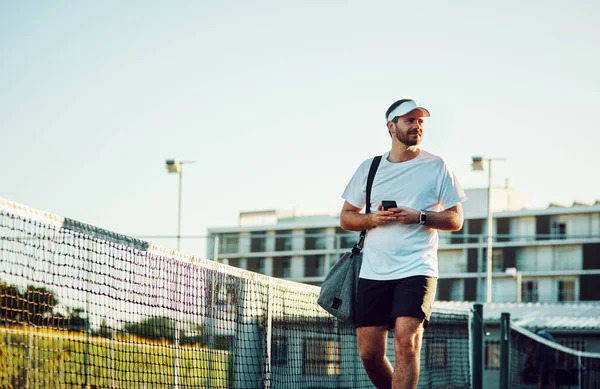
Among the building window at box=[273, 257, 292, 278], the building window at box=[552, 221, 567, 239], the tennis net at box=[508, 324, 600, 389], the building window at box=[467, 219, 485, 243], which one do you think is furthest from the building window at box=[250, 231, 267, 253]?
the tennis net at box=[508, 324, 600, 389]

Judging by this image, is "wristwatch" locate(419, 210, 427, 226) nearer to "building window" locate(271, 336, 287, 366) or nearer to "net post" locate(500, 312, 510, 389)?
"building window" locate(271, 336, 287, 366)

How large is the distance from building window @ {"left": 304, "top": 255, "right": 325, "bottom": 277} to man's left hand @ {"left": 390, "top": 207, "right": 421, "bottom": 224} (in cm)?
10336

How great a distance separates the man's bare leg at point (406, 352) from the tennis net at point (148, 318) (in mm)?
1582

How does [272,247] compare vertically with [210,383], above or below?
above

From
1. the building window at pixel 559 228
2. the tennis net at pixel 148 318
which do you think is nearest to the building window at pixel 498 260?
the building window at pixel 559 228

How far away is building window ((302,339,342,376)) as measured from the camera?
919 centimetres

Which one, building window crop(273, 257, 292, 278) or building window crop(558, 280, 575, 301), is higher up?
building window crop(273, 257, 292, 278)

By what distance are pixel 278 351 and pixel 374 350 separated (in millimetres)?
2183

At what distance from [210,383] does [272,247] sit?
362 feet

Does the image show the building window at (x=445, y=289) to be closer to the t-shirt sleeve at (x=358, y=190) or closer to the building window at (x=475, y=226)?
the building window at (x=475, y=226)

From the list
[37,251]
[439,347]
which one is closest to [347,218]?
[37,251]

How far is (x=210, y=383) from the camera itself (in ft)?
24.1

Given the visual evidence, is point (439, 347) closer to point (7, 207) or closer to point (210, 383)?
point (210, 383)

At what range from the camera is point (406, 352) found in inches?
241
